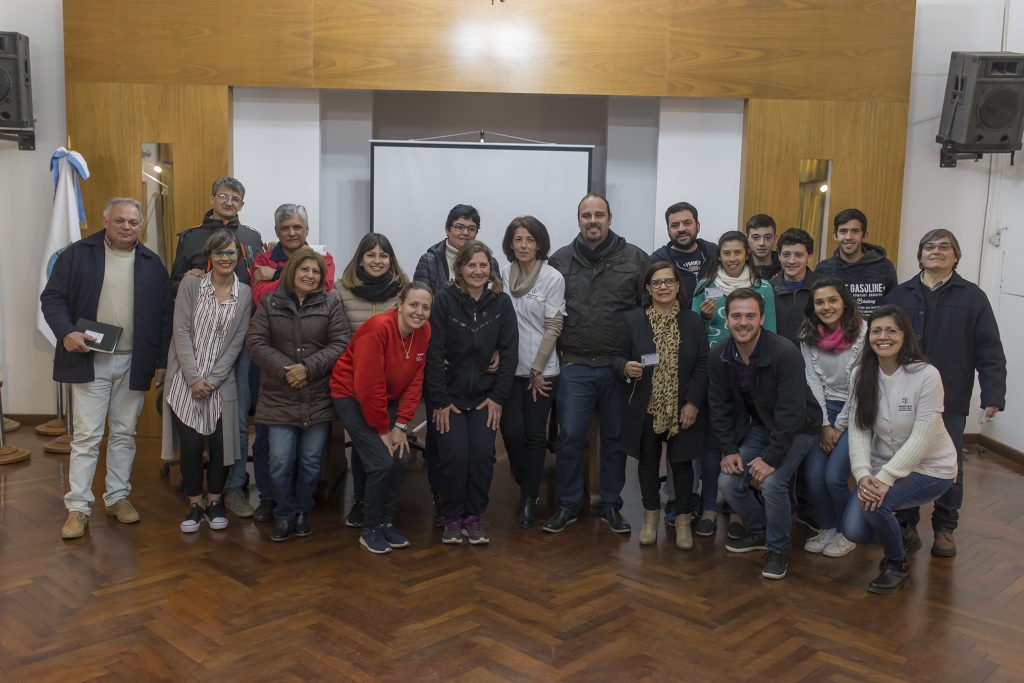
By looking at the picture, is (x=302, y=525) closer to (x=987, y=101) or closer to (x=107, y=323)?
(x=107, y=323)

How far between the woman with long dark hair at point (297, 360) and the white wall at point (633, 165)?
3025 mm

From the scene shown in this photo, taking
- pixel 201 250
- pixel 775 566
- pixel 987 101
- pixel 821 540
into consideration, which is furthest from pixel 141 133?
pixel 987 101

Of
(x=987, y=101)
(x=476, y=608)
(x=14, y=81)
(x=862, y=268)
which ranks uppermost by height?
(x=987, y=101)

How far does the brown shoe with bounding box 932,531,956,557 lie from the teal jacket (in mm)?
1235

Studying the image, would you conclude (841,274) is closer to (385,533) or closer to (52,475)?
(385,533)

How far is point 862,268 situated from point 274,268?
3.07 m

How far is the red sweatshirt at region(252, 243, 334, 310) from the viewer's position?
4.26 meters

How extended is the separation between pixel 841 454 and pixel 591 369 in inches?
47.4

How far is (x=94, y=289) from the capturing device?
4.07m

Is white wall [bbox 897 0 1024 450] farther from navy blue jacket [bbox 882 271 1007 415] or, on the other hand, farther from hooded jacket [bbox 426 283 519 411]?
hooded jacket [bbox 426 283 519 411]

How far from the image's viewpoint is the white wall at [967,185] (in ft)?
19.5

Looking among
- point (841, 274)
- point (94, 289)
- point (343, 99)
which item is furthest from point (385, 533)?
point (343, 99)

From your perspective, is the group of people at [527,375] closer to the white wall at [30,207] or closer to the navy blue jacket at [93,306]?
the navy blue jacket at [93,306]

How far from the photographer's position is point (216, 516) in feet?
13.9
